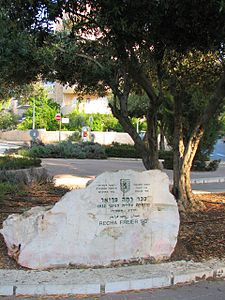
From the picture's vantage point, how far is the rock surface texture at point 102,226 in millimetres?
6082

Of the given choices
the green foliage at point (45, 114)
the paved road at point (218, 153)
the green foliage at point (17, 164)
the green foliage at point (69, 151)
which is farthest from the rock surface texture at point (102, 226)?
the green foliage at point (45, 114)

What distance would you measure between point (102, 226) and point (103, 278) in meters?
0.82

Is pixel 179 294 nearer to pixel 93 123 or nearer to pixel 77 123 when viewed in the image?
pixel 93 123

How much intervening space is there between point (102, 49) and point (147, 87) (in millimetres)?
1316

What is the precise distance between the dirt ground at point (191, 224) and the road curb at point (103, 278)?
43 centimetres

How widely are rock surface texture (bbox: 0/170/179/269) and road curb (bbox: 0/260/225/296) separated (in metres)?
0.24

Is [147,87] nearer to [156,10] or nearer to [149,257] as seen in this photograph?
[156,10]

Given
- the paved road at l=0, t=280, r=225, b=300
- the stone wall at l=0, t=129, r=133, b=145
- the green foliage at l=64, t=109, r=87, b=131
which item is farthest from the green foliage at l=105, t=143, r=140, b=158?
the paved road at l=0, t=280, r=225, b=300

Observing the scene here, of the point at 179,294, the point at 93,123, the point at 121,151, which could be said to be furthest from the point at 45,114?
the point at 179,294

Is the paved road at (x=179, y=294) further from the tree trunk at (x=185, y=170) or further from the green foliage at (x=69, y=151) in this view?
the green foliage at (x=69, y=151)

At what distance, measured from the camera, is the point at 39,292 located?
17.3ft

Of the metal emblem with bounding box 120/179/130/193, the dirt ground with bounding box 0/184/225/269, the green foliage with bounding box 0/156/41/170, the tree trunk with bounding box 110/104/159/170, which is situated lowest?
the dirt ground with bounding box 0/184/225/269

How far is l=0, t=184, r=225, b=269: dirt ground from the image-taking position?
6.67 m

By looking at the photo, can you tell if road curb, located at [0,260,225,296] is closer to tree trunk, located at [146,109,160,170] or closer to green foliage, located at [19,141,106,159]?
tree trunk, located at [146,109,160,170]
